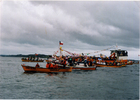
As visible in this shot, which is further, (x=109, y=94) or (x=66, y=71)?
(x=66, y=71)

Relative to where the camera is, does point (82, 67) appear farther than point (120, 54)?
No

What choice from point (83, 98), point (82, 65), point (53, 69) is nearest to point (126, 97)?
point (83, 98)

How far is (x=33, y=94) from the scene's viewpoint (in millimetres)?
20781

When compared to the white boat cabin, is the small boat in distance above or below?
below

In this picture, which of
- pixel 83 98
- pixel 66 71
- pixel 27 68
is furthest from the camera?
pixel 66 71

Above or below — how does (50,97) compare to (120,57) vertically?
below

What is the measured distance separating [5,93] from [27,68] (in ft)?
67.4

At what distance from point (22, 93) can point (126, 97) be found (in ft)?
46.2

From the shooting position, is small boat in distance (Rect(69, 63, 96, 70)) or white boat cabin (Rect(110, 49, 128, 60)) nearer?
small boat in distance (Rect(69, 63, 96, 70))

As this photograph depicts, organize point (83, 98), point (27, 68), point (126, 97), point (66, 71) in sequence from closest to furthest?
point (83, 98)
point (126, 97)
point (27, 68)
point (66, 71)

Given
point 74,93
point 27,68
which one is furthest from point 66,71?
point 74,93

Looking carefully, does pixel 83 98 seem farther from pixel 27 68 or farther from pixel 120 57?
pixel 120 57

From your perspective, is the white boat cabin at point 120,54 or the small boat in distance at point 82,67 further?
the white boat cabin at point 120,54

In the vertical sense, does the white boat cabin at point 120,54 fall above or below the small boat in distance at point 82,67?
above
